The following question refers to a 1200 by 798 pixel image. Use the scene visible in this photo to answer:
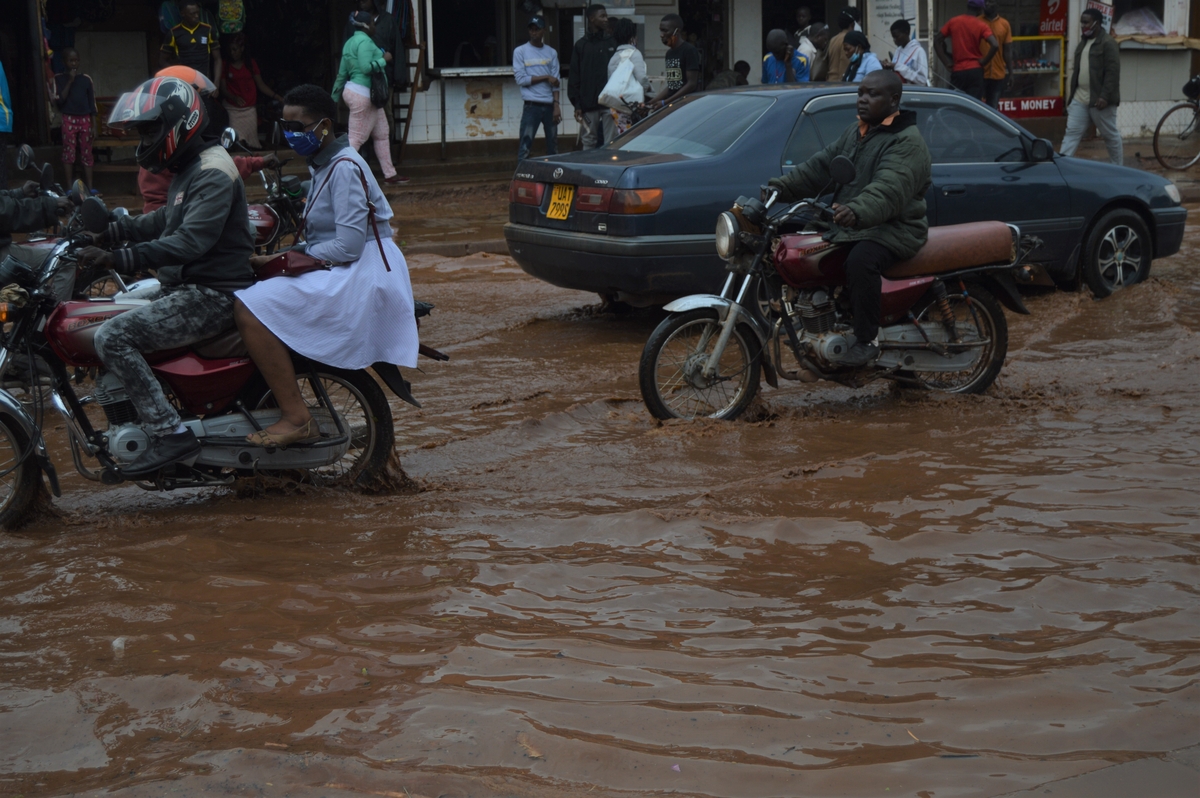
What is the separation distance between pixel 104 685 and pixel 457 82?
48.9 feet

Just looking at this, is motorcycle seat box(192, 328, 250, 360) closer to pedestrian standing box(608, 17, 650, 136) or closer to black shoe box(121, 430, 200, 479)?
black shoe box(121, 430, 200, 479)

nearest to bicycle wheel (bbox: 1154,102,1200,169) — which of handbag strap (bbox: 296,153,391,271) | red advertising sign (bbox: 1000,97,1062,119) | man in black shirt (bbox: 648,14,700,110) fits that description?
red advertising sign (bbox: 1000,97,1062,119)

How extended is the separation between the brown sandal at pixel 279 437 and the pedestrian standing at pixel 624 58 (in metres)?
8.99

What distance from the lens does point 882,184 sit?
6.59 metres

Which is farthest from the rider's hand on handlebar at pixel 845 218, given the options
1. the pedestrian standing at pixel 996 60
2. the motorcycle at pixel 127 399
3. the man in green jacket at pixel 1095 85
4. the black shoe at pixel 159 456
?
the pedestrian standing at pixel 996 60

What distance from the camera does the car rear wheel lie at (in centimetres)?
960

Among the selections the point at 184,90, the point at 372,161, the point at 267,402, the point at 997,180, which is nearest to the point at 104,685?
the point at 267,402

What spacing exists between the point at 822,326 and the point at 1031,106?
1549cm

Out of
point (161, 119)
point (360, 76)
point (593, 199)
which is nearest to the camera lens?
point (161, 119)

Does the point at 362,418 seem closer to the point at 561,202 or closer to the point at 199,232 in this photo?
the point at 199,232

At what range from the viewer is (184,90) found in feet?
16.7

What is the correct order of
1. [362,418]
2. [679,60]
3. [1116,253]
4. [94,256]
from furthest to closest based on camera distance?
[679,60]
[1116,253]
[362,418]
[94,256]

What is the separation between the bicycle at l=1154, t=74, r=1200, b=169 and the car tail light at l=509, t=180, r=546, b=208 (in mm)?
11489

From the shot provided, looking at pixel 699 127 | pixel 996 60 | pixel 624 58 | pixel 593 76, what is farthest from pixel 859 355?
pixel 996 60
